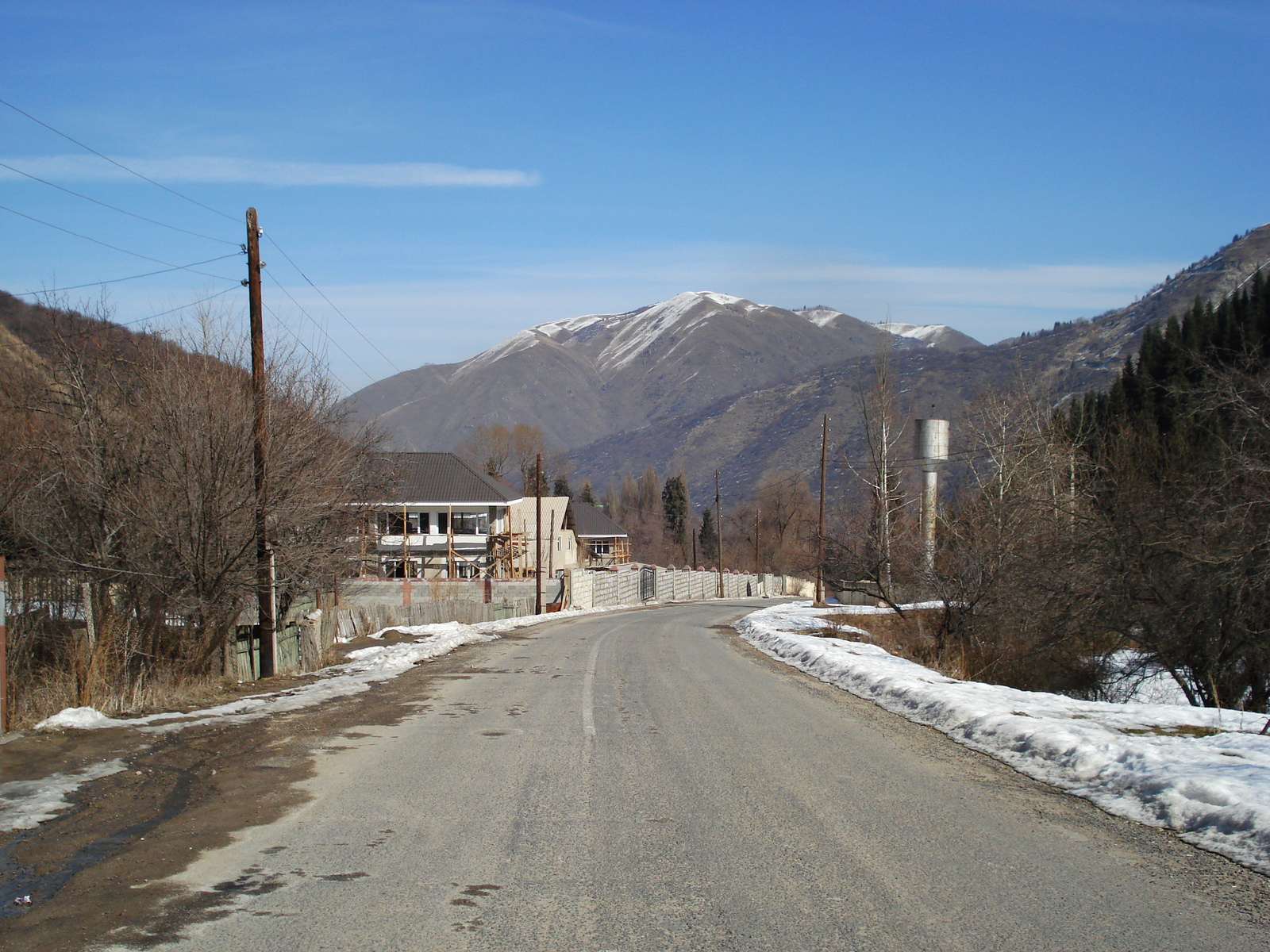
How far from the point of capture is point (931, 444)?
147 feet

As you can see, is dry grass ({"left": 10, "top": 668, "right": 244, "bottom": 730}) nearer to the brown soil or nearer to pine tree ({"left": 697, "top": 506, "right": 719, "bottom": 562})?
the brown soil

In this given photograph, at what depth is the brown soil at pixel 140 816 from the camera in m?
4.89

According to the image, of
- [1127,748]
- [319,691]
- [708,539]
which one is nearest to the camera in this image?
[1127,748]

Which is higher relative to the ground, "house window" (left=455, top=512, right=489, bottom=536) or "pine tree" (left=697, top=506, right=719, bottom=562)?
"house window" (left=455, top=512, right=489, bottom=536)

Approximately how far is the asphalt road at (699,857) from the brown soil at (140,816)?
0.99 feet

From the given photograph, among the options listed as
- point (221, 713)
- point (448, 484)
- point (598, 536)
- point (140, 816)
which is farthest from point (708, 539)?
point (140, 816)

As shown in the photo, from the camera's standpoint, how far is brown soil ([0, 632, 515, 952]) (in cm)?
489

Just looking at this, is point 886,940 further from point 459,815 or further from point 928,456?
point 928,456

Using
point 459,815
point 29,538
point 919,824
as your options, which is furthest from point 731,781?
point 29,538

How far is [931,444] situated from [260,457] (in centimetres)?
3592

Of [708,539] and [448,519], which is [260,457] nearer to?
[448,519]

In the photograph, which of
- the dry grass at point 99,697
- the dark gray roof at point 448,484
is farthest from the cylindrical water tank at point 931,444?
the dry grass at point 99,697

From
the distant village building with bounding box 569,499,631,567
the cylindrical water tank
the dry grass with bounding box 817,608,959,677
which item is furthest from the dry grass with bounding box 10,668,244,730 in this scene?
the distant village building with bounding box 569,499,631,567

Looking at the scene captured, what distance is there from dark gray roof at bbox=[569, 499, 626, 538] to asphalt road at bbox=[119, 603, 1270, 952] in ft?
277
